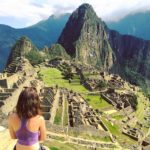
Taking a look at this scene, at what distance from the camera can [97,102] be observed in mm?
81750

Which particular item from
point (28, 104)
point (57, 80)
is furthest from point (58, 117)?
point (57, 80)

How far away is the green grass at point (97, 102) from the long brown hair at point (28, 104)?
6581 cm

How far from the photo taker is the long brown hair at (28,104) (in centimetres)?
983

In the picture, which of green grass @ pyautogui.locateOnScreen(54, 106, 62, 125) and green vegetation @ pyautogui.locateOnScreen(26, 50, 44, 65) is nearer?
green grass @ pyautogui.locateOnScreen(54, 106, 62, 125)

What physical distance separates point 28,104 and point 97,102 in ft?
237

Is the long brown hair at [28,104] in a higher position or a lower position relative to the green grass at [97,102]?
higher

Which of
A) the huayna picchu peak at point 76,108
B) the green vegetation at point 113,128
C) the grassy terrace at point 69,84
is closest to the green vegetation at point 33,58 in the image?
the huayna picchu peak at point 76,108

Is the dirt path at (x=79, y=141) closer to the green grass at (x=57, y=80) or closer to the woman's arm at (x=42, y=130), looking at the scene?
the woman's arm at (x=42, y=130)

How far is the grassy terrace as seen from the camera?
8105cm

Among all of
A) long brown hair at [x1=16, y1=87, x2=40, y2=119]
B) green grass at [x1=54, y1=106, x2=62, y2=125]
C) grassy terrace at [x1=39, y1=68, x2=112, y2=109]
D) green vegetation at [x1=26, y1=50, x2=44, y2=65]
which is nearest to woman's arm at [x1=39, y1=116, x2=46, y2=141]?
long brown hair at [x1=16, y1=87, x2=40, y2=119]

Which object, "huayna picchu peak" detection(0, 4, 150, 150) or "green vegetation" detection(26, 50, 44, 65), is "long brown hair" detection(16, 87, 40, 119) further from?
"green vegetation" detection(26, 50, 44, 65)

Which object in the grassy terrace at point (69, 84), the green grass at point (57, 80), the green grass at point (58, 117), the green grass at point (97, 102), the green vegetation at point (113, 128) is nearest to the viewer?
the green grass at point (58, 117)

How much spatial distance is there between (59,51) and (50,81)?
3401 inches

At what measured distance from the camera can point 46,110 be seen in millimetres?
42625
